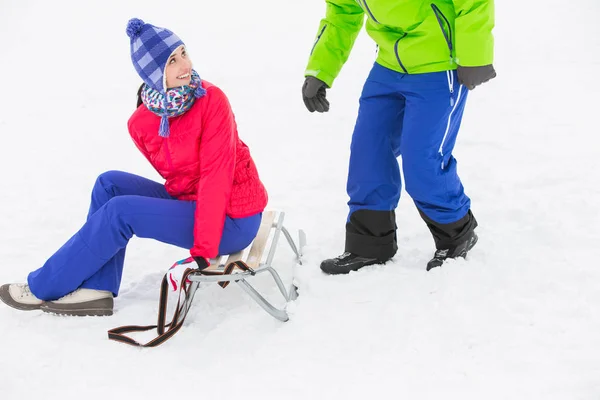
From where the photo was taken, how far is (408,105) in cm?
303

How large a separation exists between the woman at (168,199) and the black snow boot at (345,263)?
1.47 feet

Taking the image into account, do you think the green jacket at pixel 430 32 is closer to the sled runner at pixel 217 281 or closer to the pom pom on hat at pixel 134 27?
the pom pom on hat at pixel 134 27

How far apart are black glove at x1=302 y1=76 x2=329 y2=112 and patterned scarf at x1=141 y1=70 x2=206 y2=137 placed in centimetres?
60

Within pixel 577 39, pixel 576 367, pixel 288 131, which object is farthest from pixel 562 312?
pixel 577 39

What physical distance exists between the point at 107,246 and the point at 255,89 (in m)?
3.62

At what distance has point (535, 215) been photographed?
12.2ft

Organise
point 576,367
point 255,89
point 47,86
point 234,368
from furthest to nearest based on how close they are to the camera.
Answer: point 47,86 → point 255,89 → point 234,368 → point 576,367

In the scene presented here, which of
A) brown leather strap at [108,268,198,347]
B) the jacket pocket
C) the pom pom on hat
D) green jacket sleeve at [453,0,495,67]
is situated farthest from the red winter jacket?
green jacket sleeve at [453,0,495,67]

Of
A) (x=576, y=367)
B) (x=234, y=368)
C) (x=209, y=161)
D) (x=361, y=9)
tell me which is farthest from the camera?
(x=361, y=9)

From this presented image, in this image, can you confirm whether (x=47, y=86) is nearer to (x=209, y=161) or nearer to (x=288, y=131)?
(x=288, y=131)

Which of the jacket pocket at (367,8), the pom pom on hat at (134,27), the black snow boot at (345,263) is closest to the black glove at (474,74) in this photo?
the jacket pocket at (367,8)

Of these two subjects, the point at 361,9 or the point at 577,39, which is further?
the point at 577,39

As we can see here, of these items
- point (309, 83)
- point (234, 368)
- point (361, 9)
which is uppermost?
point (361, 9)

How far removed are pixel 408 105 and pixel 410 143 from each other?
0.18 metres
